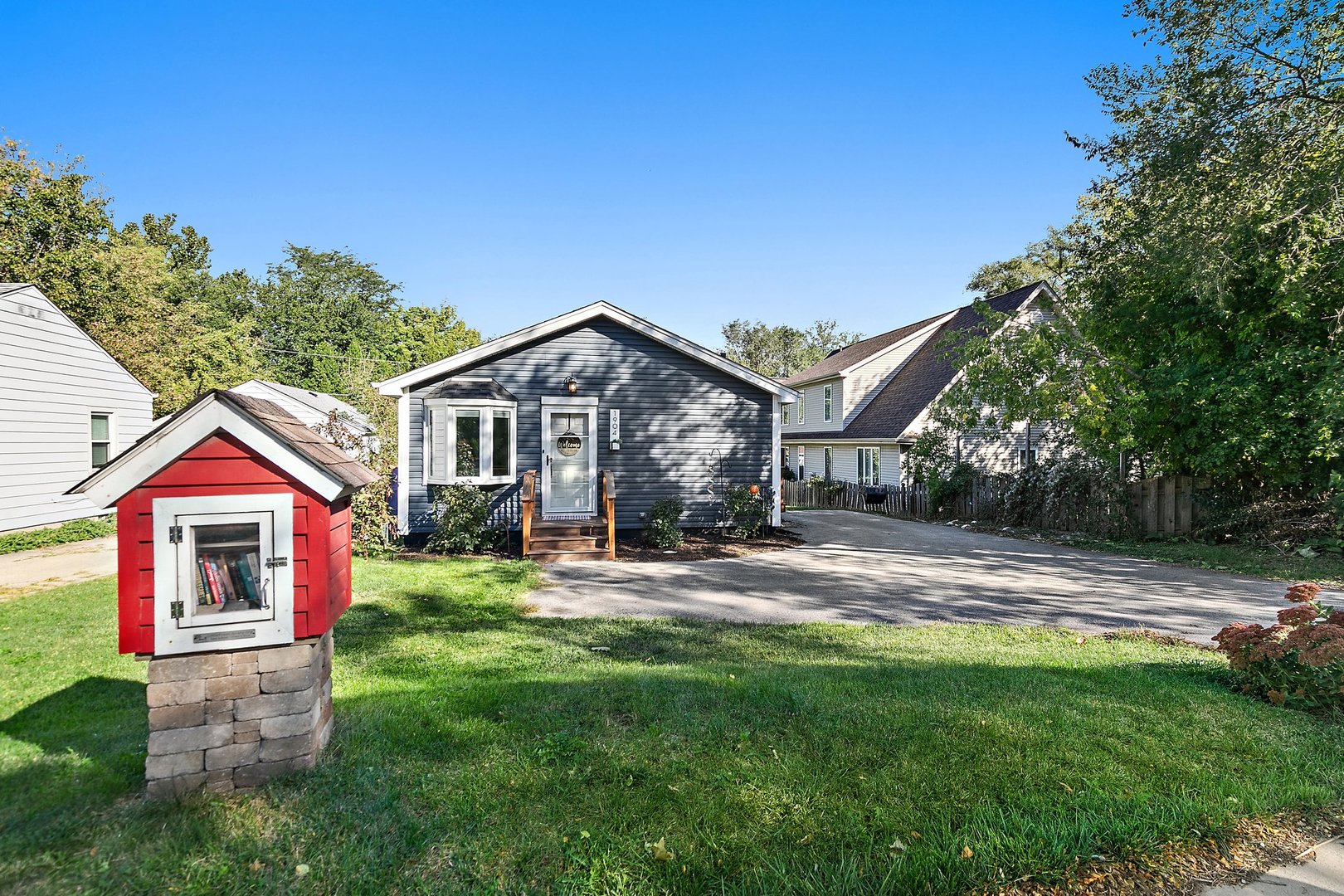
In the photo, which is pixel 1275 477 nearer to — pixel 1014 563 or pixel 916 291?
pixel 1014 563

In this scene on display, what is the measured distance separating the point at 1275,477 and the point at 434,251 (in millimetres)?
21876

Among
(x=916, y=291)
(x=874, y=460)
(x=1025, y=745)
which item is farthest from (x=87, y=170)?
(x=916, y=291)

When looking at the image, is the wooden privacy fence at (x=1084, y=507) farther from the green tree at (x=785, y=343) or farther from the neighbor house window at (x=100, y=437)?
the green tree at (x=785, y=343)

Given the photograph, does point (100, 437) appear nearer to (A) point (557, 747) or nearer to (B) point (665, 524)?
(B) point (665, 524)

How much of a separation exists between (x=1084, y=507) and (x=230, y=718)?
1586 cm

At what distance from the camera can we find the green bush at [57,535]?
11.0m

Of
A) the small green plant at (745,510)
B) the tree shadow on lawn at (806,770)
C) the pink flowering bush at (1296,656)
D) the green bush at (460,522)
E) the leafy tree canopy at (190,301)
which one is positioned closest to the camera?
the tree shadow on lawn at (806,770)

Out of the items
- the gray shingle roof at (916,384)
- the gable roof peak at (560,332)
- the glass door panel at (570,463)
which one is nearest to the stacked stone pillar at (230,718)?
the gable roof peak at (560,332)

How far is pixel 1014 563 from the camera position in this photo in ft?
35.3

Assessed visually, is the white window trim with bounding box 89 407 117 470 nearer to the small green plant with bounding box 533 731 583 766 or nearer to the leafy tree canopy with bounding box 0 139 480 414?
the leafy tree canopy with bounding box 0 139 480 414

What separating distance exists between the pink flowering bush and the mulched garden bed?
743cm

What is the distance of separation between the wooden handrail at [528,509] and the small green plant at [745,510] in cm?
414

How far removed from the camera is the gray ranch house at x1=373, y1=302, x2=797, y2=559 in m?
11.9

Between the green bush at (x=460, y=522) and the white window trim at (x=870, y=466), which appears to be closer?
the green bush at (x=460, y=522)
